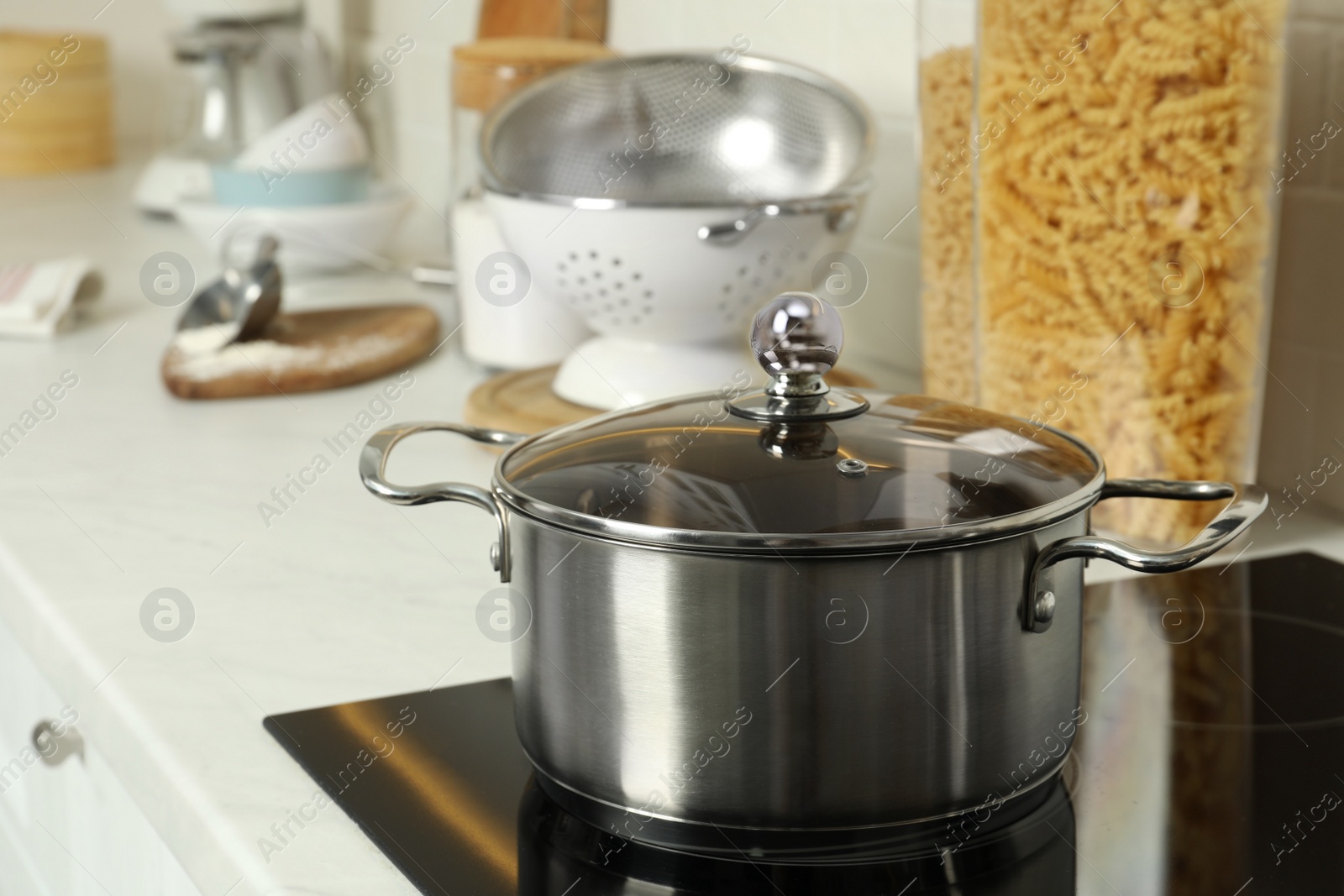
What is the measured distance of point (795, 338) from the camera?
470 millimetres

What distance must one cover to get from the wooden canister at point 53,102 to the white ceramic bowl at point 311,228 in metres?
0.86

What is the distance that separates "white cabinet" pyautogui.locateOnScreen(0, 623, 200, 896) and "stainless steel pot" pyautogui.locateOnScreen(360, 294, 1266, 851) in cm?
21

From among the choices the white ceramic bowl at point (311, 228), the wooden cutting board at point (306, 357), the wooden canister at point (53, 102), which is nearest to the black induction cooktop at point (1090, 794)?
the wooden cutting board at point (306, 357)

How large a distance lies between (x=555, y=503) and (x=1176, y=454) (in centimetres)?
43

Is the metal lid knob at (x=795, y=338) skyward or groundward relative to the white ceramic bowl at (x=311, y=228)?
skyward

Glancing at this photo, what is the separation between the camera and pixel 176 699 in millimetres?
612

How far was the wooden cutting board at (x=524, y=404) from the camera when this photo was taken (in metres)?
0.97

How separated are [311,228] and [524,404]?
620 millimetres

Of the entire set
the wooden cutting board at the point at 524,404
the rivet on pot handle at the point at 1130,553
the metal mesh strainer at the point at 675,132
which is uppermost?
the metal mesh strainer at the point at 675,132

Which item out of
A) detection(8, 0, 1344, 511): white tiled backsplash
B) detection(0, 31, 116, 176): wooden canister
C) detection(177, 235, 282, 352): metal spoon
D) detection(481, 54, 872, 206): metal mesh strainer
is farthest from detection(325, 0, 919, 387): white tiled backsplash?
detection(0, 31, 116, 176): wooden canister

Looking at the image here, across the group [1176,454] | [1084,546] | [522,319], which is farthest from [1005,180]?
[522,319]

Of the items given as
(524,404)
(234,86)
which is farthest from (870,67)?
(234,86)

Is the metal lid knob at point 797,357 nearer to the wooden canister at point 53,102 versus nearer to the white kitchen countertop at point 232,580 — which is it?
the white kitchen countertop at point 232,580

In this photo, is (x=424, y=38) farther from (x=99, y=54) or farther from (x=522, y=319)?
(x=522, y=319)
